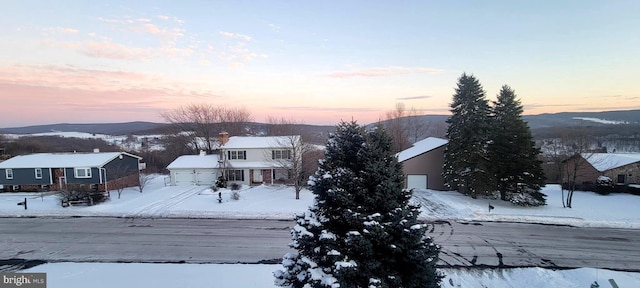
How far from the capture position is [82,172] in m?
28.3

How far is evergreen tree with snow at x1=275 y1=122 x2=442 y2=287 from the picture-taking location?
605 centimetres

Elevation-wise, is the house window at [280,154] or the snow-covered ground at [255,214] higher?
the house window at [280,154]

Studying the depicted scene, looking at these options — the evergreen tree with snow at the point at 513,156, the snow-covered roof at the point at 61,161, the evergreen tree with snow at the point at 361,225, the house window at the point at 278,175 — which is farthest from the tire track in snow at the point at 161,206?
the evergreen tree with snow at the point at 513,156

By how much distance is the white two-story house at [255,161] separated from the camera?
31031 millimetres

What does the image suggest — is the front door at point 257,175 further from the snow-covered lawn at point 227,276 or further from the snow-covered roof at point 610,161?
the snow-covered roof at point 610,161

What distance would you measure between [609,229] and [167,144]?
52507mm

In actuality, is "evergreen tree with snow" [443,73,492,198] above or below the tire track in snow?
above

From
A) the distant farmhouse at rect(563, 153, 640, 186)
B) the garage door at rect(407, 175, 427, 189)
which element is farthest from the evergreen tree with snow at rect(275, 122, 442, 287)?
the distant farmhouse at rect(563, 153, 640, 186)

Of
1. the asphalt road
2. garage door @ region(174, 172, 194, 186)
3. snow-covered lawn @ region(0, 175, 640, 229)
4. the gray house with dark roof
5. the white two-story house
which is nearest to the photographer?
the asphalt road

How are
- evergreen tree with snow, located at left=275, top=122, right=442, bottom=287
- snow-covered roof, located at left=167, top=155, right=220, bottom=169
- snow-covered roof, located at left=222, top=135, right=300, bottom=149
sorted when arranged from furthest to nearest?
snow-covered roof, located at left=222, top=135, right=300, bottom=149 < snow-covered roof, located at left=167, top=155, right=220, bottom=169 < evergreen tree with snow, located at left=275, top=122, right=442, bottom=287

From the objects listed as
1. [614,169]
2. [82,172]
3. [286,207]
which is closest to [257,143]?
[286,207]
